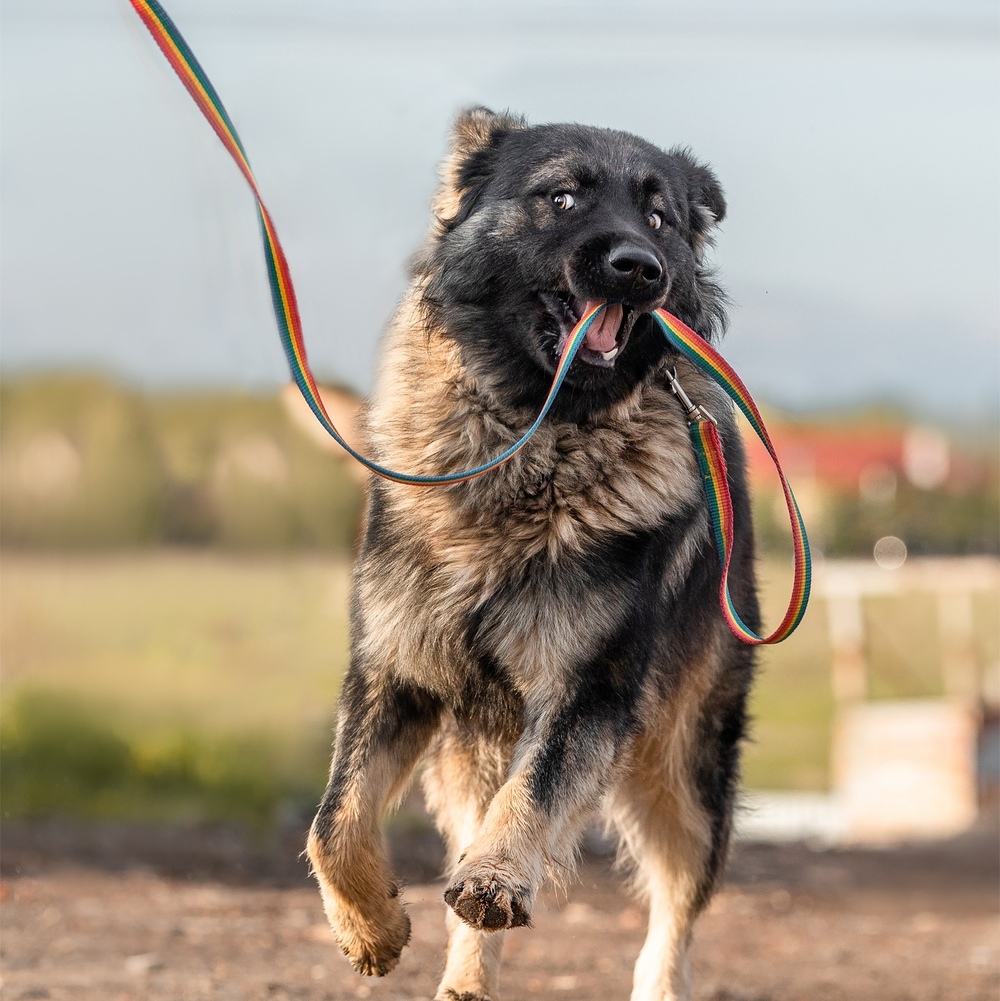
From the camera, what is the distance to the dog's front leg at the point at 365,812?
2754mm

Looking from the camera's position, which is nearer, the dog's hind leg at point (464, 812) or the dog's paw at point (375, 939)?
the dog's paw at point (375, 939)

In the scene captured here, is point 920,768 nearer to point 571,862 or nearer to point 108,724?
point 108,724

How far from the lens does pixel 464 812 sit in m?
3.23

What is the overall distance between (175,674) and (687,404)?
3930mm

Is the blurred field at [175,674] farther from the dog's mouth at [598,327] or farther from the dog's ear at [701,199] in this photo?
the dog's mouth at [598,327]

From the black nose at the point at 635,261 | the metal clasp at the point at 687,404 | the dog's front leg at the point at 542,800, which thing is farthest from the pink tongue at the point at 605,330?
the dog's front leg at the point at 542,800

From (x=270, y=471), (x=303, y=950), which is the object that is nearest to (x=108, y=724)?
(x=270, y=471)

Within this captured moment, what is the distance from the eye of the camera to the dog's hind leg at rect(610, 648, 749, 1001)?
3.39 metres

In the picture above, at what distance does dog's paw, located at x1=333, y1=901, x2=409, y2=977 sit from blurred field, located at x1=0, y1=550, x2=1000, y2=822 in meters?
3.21

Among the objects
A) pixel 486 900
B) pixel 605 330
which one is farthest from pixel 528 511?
pixel 486 900

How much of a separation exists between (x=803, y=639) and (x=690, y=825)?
3828mm

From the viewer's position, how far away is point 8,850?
5.52 metres

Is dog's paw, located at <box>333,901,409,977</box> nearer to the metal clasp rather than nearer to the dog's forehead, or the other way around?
the metal clasp

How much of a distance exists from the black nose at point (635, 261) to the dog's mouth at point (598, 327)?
0.43ft
